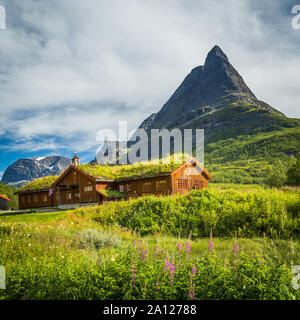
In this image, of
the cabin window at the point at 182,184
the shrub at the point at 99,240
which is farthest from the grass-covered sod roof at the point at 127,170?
the shrub at the point at 99,240

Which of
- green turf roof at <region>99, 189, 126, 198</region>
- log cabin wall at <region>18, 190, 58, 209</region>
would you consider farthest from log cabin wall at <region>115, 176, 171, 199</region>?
log cabin wall at <region>18, 190, 58, 209</region>

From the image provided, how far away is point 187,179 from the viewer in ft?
85.8

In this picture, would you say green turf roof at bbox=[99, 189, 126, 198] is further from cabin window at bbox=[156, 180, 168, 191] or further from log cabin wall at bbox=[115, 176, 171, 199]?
cabin window at bbox=[156, 180, 168, 191]

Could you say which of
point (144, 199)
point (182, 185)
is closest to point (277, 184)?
point (182, 185)

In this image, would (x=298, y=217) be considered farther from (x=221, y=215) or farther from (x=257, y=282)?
(x=257, y=282)

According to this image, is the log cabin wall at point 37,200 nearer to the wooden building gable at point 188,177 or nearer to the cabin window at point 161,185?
the cabin window at point 161,185

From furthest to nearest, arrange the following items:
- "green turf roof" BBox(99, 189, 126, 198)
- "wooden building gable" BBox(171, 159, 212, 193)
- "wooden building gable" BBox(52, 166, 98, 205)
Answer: "wooden building gable" BBox(52, 166, 98, 205) → "green turf roof" BBox(99, 189, 126, 198) → "wooden building gable" BBox(171, 159, 212, 193)

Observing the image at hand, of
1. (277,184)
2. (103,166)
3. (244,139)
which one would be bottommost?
(277,184)

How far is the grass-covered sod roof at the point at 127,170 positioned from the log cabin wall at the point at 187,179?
1.28 meters

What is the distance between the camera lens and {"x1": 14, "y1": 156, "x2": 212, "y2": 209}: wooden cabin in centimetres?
2417

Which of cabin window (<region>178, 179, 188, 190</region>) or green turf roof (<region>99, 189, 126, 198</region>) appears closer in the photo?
cabin window (<region>178, 179, 188, 190</region>)

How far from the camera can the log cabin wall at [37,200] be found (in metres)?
32.2
